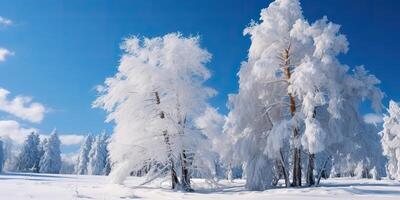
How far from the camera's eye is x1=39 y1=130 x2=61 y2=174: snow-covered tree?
101125 millimetres

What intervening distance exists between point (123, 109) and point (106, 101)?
67.4 inches

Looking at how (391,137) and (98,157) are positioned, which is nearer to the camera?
(391,137)

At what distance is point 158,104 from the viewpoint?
2633 cm

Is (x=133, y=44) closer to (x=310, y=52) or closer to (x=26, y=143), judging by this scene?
(x=310, y=52)

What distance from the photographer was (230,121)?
90.8 ft

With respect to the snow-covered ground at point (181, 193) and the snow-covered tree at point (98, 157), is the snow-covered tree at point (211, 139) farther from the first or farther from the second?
the snow-covered tree at point (98, 157)

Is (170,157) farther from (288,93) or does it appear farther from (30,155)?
(30,155)

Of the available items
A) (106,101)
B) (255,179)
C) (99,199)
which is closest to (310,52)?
(255,179)

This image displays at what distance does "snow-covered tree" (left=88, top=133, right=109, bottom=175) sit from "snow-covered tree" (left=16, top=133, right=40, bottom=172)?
40.2 ft

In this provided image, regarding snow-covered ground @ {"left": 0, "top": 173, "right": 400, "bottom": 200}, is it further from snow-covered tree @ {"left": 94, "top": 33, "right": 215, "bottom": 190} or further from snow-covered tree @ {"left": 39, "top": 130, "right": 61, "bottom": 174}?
snow-covered tree @ {"left": 39, "top": 130, "right": 61, "bottom": 174}

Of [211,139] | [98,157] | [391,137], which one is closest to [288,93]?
[211,139]

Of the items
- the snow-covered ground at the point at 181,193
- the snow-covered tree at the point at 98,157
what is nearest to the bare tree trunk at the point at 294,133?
the snow-covered ground at the point at 181,193

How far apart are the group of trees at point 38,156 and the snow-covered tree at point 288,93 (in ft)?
272

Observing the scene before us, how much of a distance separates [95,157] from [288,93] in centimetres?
8740
